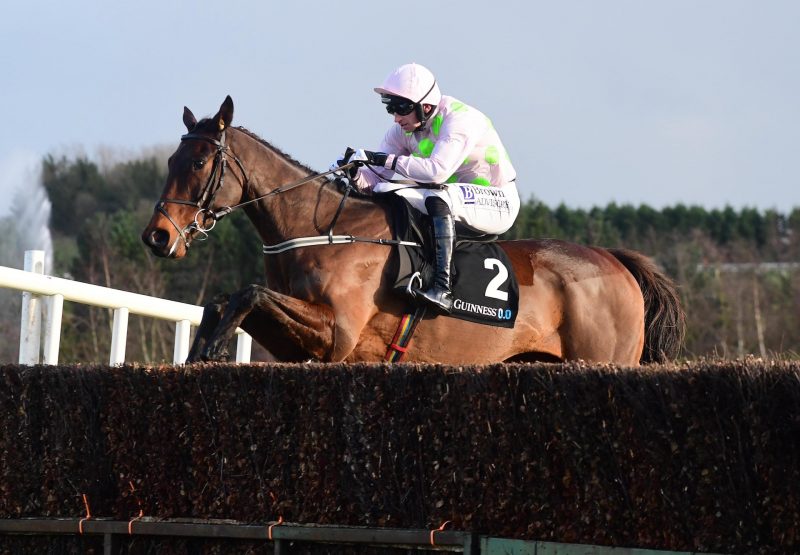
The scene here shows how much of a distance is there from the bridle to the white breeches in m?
0.87

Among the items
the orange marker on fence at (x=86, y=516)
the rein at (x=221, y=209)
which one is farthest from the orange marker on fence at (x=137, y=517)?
the rein at (x=221, y=209)

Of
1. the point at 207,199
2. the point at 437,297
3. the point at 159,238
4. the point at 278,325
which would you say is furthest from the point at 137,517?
the point at 437,297

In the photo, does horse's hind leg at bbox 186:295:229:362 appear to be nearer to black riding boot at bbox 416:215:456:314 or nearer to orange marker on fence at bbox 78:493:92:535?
orange marker on fence at bbox 78:493:92:535

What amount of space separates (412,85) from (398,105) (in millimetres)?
148

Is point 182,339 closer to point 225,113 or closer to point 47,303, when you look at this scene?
A: point 47,303

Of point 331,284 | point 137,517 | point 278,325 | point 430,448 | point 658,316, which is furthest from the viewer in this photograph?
point 658,316

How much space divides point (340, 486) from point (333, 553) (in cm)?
25

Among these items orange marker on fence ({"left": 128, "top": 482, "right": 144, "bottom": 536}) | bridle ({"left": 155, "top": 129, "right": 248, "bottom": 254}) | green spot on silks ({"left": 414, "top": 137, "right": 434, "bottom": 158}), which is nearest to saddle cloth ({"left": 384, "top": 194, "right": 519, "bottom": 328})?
green spot on silks ({"left": 414, "top": 137, "right": 434, "bottom": 158})

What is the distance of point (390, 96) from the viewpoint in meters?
6.78

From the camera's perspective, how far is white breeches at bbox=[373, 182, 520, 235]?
676cm

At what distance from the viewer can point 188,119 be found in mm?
6770

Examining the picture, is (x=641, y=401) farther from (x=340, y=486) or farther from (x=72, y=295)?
(x=72, y=295)

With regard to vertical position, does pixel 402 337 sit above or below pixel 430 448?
above

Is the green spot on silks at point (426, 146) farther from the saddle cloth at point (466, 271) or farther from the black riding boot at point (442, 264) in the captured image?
the black riding boot at point (442, 264)
